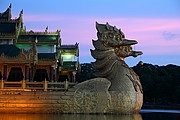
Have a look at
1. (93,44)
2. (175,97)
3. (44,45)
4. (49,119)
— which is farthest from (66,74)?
(49,119)

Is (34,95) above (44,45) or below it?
below

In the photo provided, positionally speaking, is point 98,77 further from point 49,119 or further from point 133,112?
point 49,119

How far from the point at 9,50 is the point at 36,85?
4192 millimetres

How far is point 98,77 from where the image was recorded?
19391 millimetres

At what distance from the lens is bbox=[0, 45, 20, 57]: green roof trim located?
22.3 m

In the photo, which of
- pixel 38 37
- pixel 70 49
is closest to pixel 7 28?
pixel 38 37

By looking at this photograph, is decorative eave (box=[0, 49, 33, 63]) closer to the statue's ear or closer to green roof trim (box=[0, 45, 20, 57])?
green roof trim (box=[0, 45, 20, 57])

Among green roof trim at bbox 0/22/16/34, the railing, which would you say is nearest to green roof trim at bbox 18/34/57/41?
green roof trim at bbox 0/22/16/34

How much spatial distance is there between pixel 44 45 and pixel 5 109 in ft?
29.7

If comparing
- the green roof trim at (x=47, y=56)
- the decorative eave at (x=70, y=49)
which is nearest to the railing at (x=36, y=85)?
the green roof trim at (x=47, y=56)

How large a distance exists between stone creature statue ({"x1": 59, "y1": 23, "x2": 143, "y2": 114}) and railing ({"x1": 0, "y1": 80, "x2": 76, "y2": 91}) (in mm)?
687

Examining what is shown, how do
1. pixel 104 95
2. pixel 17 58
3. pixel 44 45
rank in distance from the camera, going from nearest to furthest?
pixel 104 95 → pixel 17 58 → pixel 44 45

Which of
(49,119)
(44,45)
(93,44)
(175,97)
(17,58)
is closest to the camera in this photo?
(49,119)

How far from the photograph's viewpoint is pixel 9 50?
75.6 feet
